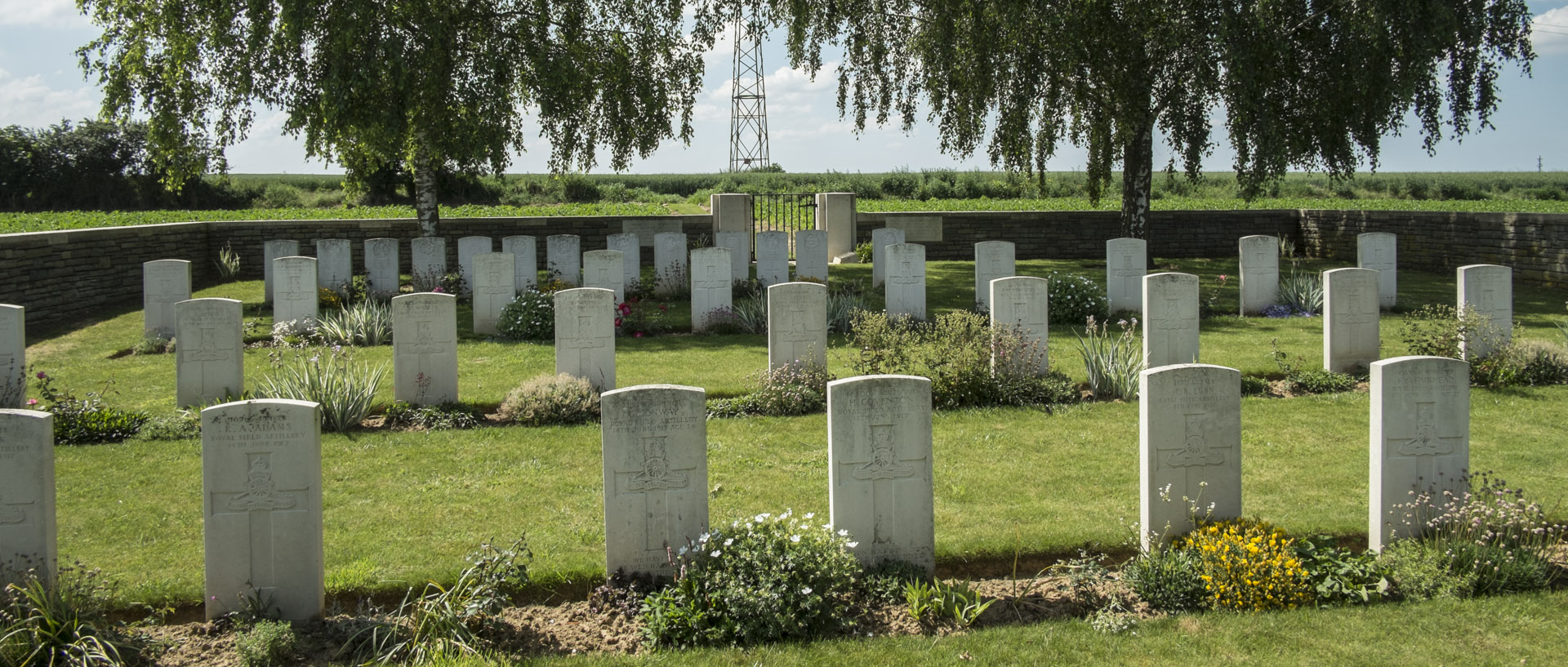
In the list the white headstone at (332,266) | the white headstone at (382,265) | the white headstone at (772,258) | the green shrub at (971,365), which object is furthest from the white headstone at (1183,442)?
the white headstone at (332,266)

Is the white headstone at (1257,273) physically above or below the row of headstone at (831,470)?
above

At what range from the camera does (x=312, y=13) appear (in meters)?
15.7

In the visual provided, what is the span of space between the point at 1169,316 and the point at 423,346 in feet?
23.6

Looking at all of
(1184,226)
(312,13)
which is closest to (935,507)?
(312,13)

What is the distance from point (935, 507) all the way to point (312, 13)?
1300 centimetres

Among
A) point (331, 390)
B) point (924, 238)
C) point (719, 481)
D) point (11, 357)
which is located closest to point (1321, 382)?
point (719, 481)

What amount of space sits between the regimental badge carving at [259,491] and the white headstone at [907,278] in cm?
1013

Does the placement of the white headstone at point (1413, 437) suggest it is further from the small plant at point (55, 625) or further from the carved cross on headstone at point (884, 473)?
the small plant at point (55, 625)

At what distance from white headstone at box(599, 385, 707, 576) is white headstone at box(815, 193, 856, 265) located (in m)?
17.5

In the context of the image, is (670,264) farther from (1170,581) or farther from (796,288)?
(1170,581)

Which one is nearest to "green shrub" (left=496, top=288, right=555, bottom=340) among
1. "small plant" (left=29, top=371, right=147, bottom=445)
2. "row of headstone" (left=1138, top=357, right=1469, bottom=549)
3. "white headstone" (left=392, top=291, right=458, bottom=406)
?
"white headstone" (left=392, top=291, right=458, bottom=406)

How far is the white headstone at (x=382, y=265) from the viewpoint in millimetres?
17281

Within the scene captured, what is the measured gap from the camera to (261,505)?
5242 mm

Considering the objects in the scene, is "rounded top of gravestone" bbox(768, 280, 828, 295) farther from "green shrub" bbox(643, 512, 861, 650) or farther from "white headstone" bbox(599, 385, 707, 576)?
"green shrub" bbox(643, 512, 861, 650)
